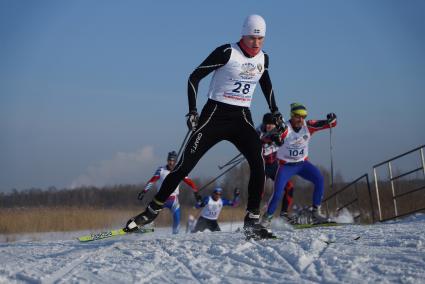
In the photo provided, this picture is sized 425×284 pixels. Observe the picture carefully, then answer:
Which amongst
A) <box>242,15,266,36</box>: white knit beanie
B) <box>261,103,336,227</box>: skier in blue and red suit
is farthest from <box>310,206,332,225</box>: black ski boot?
<box>242,15,266,36</box>: white knit beanie

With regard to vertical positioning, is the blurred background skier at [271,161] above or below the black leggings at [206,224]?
above

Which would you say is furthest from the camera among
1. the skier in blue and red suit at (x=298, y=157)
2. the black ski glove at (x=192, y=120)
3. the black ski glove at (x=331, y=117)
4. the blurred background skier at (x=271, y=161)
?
the blurred background skier at (x=271, y=161)

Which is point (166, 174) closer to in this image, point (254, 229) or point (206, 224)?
point (206, 224)

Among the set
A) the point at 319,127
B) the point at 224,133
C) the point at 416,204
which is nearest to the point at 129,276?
the point at 224,133

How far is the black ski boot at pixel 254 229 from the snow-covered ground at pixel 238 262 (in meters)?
0.21

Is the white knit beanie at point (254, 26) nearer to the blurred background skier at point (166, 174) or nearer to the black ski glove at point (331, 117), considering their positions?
the black ski glove at point (331, 117)

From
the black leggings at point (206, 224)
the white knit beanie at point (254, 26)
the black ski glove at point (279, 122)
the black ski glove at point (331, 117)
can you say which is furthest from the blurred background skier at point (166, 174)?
the white knit beanie at point (254, 26)

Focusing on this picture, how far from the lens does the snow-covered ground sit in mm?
4082

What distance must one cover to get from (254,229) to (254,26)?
89.1 inches

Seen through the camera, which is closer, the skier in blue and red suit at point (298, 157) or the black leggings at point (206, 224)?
the skier in blue and red suit at point (298, 157)

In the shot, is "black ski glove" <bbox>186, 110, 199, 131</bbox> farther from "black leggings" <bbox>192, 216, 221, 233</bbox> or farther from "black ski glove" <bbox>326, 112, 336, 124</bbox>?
"black leggings" <bbox>192, 216, 221, 233</bbox>

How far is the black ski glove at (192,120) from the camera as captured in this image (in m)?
5.59

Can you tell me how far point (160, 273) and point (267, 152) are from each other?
26.0 feet

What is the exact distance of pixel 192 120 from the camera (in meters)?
5.59
